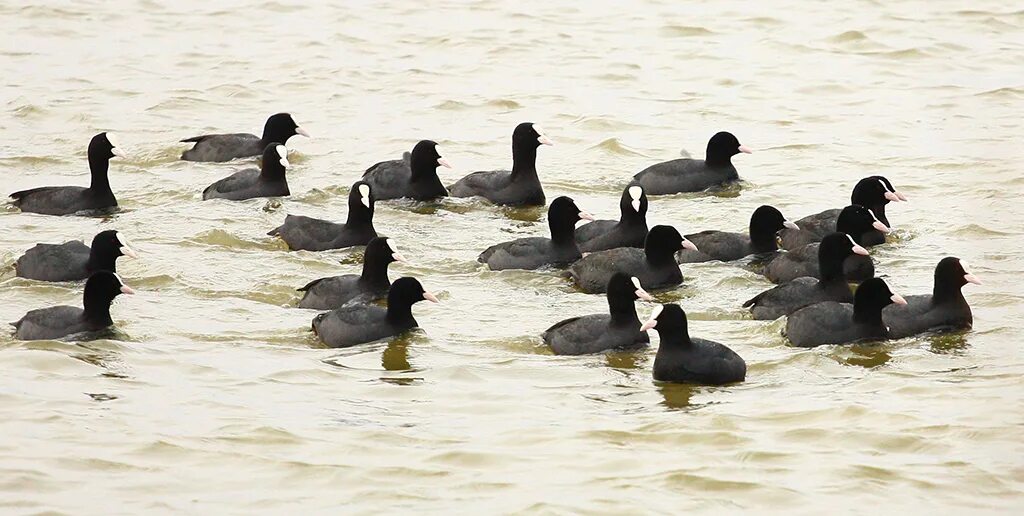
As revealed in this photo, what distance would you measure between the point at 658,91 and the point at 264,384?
1173cm

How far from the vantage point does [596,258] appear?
1299cm

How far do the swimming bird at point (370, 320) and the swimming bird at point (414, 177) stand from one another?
13.9ft

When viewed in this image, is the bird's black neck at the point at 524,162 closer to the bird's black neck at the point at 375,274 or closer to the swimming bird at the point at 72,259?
the bird's black neck at the point at 375,274

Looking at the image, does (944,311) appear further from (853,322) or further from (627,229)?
(627,229)

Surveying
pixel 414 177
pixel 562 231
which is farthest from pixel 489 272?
pixel 414 177

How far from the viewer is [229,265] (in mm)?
13367

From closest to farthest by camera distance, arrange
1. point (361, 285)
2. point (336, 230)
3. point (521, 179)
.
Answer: point (361, 285) < point (336, 230) < point (521, 179)

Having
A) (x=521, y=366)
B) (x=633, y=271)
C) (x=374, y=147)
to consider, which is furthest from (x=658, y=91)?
(x=521, y=366)

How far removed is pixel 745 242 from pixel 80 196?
6.26m

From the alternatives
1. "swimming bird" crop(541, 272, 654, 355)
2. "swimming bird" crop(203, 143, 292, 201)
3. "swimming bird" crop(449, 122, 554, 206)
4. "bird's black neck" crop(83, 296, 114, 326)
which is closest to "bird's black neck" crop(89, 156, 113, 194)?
"swimming bird" crop(203, 143, 292, 201)

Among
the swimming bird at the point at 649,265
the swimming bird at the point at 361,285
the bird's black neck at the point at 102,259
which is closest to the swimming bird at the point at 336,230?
the swimming bird at the point at 361,285

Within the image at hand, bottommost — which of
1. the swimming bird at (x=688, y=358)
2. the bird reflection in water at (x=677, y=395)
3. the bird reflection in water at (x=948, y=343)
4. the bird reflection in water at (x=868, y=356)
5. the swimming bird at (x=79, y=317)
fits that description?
the bird reflection in water at (x=677, y=395)

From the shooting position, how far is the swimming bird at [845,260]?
41.9 ft

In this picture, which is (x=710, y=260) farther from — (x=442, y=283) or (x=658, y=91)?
(x=658, y=91)
